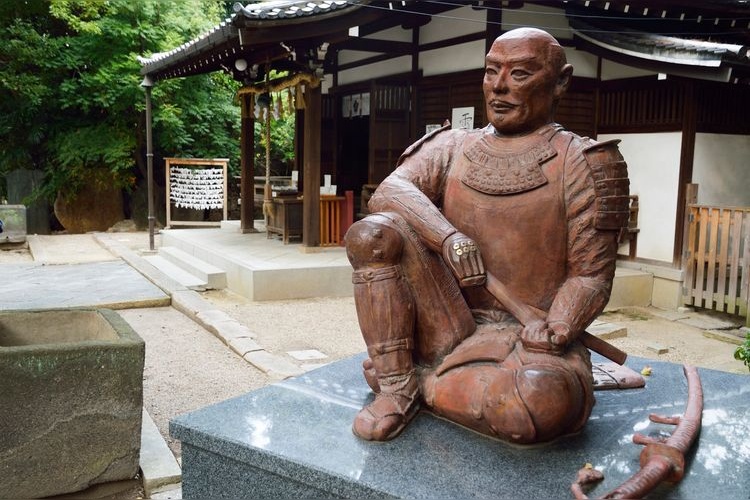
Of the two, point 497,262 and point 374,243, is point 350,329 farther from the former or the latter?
point 374,243

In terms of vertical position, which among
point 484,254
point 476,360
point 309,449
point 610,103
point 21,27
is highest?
point 21,27

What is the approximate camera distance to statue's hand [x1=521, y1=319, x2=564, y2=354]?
249cm

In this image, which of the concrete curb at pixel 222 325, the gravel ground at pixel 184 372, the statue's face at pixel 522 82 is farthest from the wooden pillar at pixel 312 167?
the statue's face at pixel 522 82

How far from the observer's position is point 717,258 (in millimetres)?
8180

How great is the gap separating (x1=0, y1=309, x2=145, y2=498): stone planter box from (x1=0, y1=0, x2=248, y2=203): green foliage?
12.6 metres

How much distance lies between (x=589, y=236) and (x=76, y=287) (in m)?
7.93

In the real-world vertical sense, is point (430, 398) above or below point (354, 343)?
above

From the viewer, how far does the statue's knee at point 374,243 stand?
260cm

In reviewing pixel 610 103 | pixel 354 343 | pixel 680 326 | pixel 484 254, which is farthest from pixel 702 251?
pixel 484 254

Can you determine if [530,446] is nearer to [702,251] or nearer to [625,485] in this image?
[625,485]

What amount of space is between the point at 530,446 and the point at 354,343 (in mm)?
4020

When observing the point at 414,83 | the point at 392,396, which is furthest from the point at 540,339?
the point at 414,83

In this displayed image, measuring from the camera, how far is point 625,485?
6.84ft

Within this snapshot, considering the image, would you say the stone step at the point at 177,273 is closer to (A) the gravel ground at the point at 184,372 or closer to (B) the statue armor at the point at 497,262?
(A) the gravel ground at the point at 184,372
